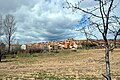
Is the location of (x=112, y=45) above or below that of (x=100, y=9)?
below

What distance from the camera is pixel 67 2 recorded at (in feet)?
16.3

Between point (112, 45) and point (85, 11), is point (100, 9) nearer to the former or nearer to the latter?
point (85, 11)

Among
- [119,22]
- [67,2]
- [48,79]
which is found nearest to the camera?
[119,22]

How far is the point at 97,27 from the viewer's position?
472cm

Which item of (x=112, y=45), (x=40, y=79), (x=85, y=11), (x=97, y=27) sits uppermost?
(x=85, y=11)

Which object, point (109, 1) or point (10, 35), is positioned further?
point (10, 35)

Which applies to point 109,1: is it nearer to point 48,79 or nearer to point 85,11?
point 85,11

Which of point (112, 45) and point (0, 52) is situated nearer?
point (112, 45)

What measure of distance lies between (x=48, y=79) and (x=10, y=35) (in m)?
60.6

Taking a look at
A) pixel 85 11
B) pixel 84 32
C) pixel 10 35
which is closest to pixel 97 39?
pixel 84 32

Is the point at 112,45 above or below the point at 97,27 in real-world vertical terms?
below

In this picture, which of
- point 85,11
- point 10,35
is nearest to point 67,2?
point 85,11

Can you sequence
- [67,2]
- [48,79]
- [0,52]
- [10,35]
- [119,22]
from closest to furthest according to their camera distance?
[119,22] < [67,2] < [48,79] < [0,52] < [10,35]

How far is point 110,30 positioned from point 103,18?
0.88ft
